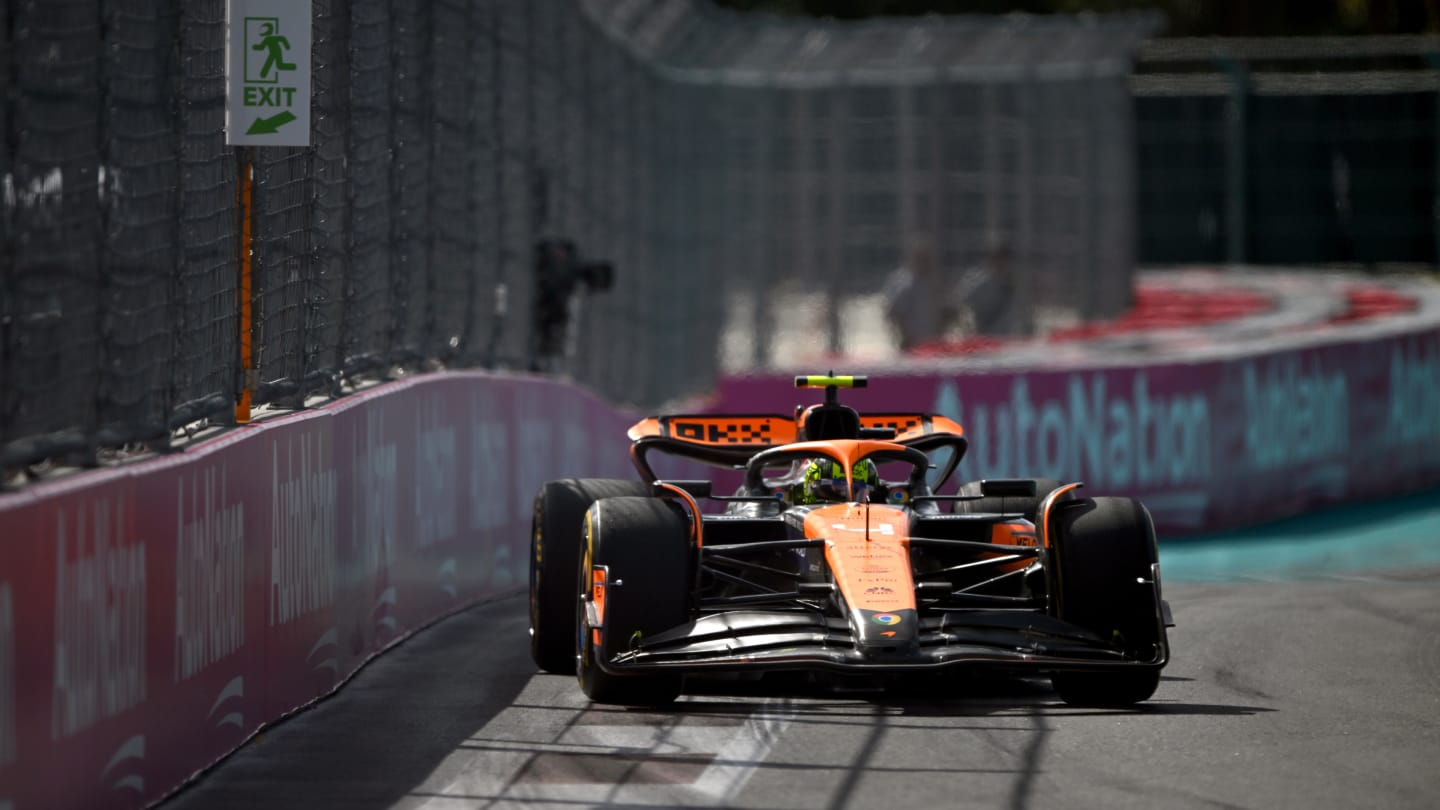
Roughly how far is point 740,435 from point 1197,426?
9.17 m

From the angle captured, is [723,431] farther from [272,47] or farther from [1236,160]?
[1236,160]

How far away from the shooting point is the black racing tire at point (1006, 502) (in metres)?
11.7

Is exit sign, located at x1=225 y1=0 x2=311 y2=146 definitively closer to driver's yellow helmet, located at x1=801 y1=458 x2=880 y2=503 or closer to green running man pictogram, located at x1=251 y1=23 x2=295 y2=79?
green running man pictogram, located at x1=251 y1=23 x2=295 y2=79

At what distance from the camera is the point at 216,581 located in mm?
8602

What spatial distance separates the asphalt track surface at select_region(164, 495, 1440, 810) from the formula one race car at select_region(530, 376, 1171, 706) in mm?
216

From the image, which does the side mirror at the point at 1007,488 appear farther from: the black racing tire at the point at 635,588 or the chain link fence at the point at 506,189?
the chain link fence at the point at 506,189

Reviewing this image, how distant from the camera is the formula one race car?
31.3ft

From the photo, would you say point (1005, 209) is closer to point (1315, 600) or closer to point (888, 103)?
point (888, 103)

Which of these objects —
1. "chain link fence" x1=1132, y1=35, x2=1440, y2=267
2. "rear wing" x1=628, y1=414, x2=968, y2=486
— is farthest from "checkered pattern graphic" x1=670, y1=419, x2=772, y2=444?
"chain link fence" x1=1132, y1=35, x2=1440, y2=267

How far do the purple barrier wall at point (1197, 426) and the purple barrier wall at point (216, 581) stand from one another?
26.0 feet

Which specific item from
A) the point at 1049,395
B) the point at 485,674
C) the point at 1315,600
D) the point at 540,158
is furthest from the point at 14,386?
the point at 1049,395

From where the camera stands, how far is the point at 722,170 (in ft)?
99.4

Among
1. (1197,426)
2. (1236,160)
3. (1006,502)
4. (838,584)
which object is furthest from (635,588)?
(1236,160)

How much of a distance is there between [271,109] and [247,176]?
1.20 feet
